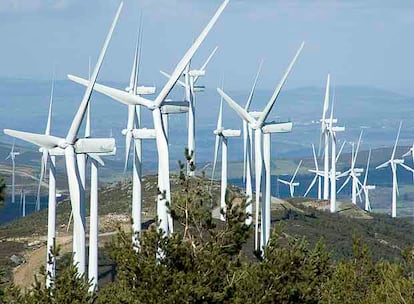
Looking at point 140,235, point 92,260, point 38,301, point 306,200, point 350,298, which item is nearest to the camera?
point 38,301

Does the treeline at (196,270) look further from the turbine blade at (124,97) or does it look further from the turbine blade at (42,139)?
the turbine blade at (124,97)

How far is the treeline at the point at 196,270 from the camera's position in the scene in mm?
34438

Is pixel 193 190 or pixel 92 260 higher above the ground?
pixel 193 190

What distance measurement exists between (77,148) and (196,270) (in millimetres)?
12895

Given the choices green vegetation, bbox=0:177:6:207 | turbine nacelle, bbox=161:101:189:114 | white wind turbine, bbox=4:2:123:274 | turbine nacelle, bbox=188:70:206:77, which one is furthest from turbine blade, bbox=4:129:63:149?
turbine nacelle, bbox=188:70:206:77

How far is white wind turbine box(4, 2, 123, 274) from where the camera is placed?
145 feet

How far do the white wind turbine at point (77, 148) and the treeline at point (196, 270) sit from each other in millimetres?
5637

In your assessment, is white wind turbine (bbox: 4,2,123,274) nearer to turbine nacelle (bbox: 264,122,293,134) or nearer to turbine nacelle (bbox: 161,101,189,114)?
turbine nacelle (bbox: 161,101,189,114)

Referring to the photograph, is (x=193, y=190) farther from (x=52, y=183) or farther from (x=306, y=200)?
(x=306, y=200)

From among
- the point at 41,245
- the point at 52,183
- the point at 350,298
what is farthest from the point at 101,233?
the point at 350,298

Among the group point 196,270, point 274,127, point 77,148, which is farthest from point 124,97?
point 196,270

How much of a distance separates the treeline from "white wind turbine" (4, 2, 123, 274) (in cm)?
564

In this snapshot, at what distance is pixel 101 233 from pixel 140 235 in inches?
2033

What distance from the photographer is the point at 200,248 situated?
35.5 m
